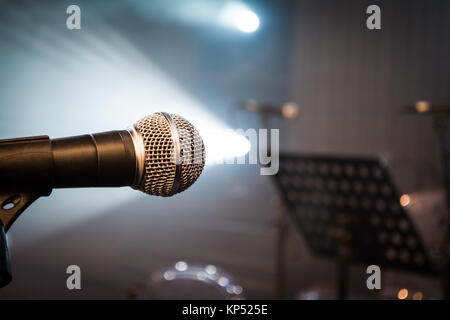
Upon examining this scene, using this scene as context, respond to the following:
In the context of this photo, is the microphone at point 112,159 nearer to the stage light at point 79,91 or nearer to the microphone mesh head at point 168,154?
the microphone mesh head at point 168,154

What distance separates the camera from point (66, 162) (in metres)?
0.63

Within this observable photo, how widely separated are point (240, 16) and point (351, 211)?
256 cm

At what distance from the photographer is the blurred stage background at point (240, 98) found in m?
3.39

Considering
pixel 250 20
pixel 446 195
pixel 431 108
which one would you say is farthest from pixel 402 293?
pixel 250 20

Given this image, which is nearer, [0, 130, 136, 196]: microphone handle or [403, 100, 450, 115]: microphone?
[0, 130, 136, 196]: microphone handle

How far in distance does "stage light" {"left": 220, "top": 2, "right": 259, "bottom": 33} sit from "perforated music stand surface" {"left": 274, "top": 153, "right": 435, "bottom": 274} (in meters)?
1.59

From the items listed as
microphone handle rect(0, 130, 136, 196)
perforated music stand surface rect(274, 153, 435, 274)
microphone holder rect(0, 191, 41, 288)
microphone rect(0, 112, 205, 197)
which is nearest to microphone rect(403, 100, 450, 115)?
perforated music stand surface rect(274, 153, 435, 274)

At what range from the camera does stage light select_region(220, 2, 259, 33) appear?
3083 mm

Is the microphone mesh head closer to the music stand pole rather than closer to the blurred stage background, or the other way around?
the music stand pole

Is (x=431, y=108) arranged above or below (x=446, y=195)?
above

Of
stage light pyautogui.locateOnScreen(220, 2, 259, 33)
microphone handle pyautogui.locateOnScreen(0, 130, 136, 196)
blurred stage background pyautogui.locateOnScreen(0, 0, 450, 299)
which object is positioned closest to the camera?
microphone handle pyautogui.locateOnScreen(0, 130, 136, 196)

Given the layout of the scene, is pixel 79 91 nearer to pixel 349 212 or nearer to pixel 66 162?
pixel 349 212

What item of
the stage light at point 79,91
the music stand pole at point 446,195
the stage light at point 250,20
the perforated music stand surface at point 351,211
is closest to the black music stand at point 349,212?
the perforated music stand surface at point 351,211
